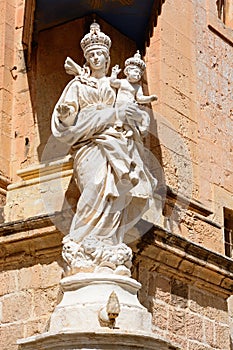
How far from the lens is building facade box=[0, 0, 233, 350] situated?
683 cm

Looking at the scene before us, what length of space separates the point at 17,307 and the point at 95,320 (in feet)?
3.63

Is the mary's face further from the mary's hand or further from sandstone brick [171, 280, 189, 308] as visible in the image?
sandstone brick [171, 280, 189, 308]

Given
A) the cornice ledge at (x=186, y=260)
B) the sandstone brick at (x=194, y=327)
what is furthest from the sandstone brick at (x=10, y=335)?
the sandstone brick at (x=194, y=327)

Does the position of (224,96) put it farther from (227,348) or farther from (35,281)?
(35,281)

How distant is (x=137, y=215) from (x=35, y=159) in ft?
4.99

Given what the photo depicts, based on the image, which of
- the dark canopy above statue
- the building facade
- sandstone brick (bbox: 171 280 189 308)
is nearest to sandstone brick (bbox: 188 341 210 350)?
the building facade

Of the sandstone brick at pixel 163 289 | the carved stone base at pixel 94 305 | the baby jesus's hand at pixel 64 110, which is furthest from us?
the sandstone brick at pixel 163 289

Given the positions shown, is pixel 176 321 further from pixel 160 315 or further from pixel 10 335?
pixel 10 335

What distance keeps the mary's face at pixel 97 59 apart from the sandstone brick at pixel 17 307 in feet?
6.11

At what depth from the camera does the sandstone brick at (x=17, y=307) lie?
267 inches

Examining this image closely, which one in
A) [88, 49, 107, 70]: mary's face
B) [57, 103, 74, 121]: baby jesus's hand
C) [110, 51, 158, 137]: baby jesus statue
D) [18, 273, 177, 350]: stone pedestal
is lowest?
[18, 273, 177, 350]: stone pedestal

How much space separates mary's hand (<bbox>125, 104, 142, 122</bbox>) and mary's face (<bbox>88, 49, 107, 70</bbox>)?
420 mm

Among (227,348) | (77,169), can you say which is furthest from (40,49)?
(227,348)

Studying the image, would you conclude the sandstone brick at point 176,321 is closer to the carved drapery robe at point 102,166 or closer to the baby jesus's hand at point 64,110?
the carved drapery robe at point 102,166
